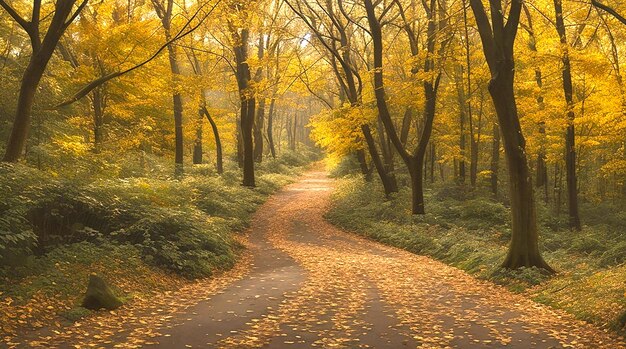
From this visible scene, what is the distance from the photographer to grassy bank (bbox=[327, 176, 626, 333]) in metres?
8.58

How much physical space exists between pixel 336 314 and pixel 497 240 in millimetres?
10136

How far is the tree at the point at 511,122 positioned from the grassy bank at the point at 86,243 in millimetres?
6942

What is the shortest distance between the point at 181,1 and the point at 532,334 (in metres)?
22.8

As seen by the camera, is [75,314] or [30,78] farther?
[30,78]

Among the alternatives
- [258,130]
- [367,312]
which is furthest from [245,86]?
[367,312]

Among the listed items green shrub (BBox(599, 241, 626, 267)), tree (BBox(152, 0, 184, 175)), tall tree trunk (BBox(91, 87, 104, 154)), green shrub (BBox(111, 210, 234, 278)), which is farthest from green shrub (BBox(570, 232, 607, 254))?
tall tree trunk (BBox(91, 87, 104, 154))

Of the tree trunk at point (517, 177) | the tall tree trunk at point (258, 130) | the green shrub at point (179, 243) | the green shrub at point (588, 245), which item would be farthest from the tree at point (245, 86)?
the green shrub at point (588, 245)

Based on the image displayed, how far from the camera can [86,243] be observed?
32.1 ft

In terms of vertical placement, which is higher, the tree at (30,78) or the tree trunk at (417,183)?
the tree at (30,78)

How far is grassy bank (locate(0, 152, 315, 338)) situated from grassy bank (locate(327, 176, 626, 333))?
612 cm

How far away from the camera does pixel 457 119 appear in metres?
25.4

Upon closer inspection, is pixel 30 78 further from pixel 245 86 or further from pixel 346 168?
pixel 346 168

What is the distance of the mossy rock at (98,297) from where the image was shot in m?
7.59

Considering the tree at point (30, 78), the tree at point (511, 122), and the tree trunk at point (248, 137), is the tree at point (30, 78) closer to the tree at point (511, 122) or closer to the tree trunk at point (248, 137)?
the tree at point (511, 122)
